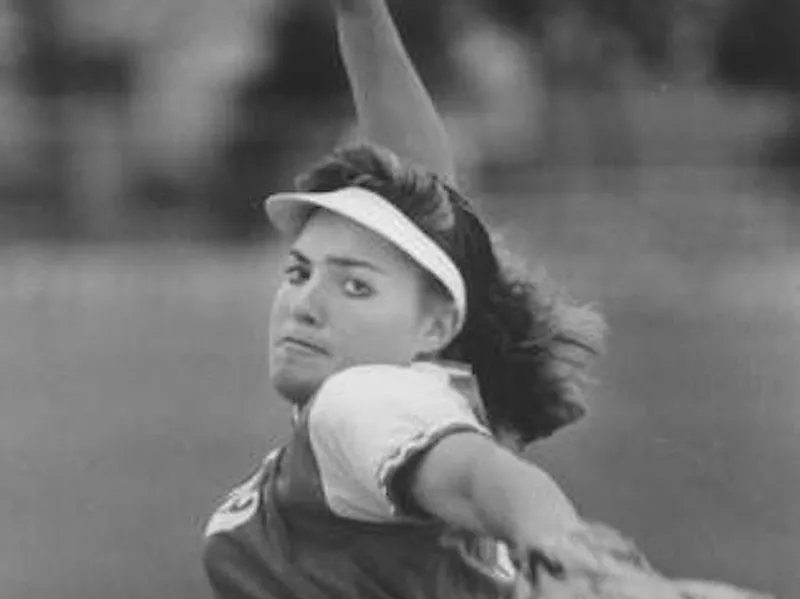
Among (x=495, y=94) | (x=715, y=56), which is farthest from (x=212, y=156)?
(x=715, y=56)

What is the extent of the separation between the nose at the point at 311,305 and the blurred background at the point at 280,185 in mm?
2124

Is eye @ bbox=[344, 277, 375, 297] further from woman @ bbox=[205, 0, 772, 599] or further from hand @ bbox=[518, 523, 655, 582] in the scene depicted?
hand @ bbox=[518, 523, 655, 582]

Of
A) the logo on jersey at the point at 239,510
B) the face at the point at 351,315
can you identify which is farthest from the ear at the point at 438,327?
the logo on jersey at the point at 239,510

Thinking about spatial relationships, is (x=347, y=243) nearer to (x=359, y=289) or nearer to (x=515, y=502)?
(x=359, y=289)

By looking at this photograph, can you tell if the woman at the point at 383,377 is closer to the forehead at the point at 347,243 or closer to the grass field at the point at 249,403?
the forehead at the point at 347,243

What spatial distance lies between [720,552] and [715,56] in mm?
1217

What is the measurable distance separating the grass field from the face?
1281 millimetres

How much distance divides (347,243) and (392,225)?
32mm

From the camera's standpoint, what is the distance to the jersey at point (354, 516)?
1.40m

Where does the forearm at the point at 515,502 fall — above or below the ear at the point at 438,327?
below

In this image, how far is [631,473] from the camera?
129 inches

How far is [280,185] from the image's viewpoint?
4.21 metres

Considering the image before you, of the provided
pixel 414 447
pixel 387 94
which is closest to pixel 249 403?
pixel 387 94

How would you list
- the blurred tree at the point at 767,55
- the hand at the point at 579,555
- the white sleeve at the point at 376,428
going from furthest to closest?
the blurred tree at the point at 767,55
the white sleeve at the point at 376,428
the hand at the point at 579,555
